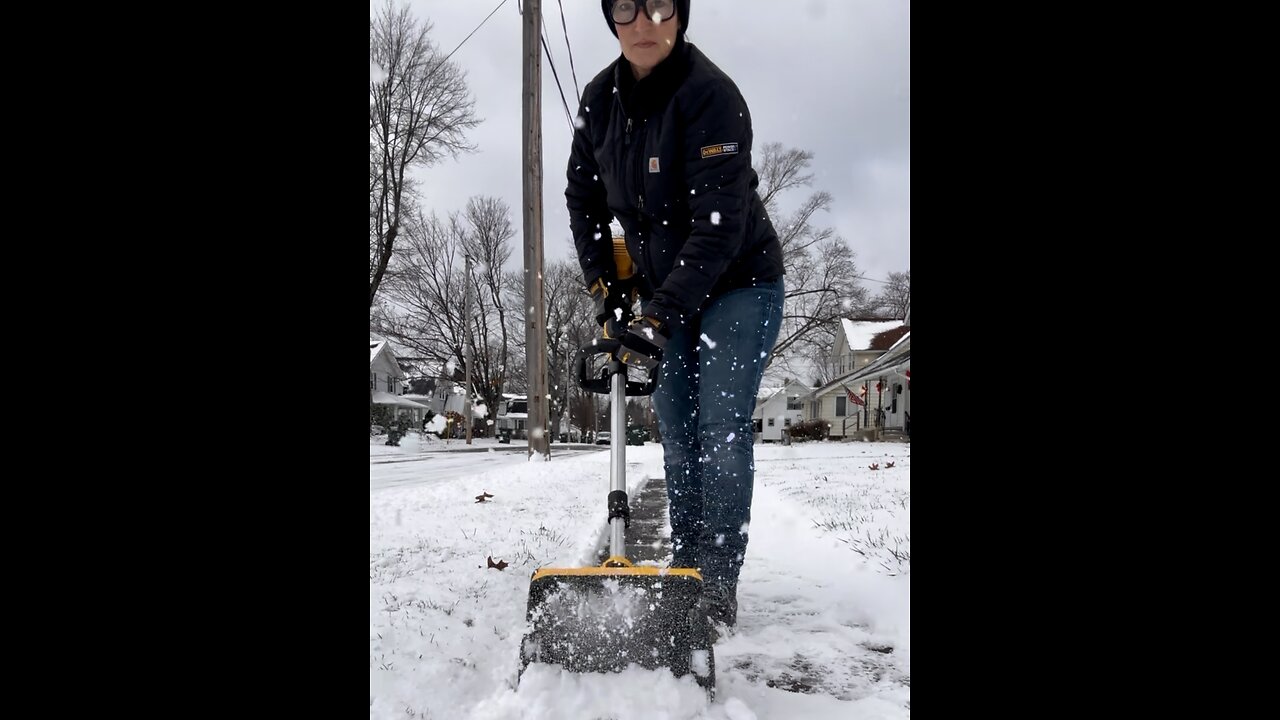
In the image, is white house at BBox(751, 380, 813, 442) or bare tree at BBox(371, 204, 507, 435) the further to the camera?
white house at BBox(751, 380, 813, 442)

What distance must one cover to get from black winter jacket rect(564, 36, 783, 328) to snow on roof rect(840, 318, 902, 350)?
31128 mm

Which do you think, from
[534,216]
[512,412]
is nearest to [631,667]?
[534,216]

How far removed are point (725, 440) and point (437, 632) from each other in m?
1.02

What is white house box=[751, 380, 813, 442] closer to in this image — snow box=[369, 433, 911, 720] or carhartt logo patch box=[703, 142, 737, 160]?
snow box=[369, 433, 911, 720]

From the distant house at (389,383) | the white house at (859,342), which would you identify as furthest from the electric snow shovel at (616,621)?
the distant house at (389,383)

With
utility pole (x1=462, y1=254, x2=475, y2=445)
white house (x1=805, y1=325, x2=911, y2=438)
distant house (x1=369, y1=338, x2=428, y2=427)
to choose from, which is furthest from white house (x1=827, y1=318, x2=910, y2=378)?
distant house (x1=369, y1=338, x2=428, y2=427)

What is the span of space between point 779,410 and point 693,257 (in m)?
48.5

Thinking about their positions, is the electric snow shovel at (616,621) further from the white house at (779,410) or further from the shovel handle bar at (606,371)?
the white house at (779,410)

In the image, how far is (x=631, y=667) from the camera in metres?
1.40

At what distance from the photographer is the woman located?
1.88m
